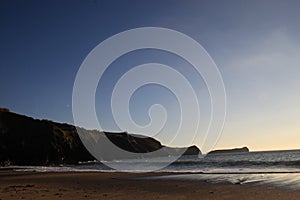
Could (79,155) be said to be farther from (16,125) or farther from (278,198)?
(278,198)

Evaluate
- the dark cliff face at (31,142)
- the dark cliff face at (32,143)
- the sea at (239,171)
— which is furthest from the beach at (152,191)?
the dark cliff face at (31,142)

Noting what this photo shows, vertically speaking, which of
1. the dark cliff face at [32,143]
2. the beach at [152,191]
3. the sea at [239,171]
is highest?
the dark cliff face at [32,143]

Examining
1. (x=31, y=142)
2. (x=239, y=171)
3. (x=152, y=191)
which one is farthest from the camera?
(x=31, y=142)

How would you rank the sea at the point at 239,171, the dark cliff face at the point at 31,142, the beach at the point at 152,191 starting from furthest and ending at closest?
1. the dark cliff face at the point at 31,142
2. the sea at the point at 239,171
3. the beach at the point at 152,191

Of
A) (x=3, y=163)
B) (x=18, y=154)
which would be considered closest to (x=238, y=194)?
(x=3, y=163)

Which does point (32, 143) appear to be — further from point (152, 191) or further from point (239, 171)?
point (152, 191)

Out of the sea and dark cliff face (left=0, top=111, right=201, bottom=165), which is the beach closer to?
the sea

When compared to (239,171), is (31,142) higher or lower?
higher

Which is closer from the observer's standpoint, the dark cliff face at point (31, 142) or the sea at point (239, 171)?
the sea at point (239, 171)

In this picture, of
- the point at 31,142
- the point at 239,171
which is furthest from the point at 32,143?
the point at 239,171

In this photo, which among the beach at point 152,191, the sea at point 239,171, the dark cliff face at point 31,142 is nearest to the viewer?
the beach at point 152,191

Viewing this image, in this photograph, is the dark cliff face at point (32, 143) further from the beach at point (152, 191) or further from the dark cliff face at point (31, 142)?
the beach at point (152, 191)

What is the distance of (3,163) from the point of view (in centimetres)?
6538

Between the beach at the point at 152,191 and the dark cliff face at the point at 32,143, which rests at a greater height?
the dark cliff face at the point at 32,143
